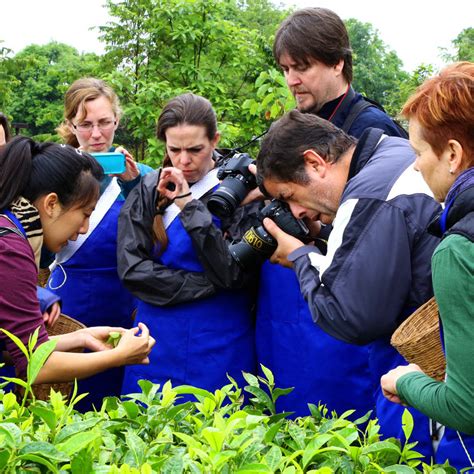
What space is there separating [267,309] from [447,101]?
194 centimetres

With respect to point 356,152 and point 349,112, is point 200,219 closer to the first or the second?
point 349,112

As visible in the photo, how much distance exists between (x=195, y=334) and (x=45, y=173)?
1247mm

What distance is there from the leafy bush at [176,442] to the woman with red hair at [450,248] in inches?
5.6

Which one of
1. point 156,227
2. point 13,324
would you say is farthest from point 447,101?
point 156,227

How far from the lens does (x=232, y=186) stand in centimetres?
364

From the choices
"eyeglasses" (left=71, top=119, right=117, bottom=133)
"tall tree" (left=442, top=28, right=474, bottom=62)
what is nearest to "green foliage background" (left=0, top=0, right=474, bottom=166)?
"eyeglasses" (left=71, top=119, right=117, bottom=133)

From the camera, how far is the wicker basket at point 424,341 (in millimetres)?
2238

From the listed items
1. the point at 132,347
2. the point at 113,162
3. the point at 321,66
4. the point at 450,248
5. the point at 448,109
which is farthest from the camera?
the point at 113,162

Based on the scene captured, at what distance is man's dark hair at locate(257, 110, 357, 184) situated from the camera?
2.86m

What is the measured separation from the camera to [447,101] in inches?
79.7

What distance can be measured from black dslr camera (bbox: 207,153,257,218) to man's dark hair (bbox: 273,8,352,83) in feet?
1.81

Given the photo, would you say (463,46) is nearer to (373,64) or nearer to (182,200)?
(373,64)

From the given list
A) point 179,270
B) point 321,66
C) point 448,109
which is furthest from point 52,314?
point 448,109

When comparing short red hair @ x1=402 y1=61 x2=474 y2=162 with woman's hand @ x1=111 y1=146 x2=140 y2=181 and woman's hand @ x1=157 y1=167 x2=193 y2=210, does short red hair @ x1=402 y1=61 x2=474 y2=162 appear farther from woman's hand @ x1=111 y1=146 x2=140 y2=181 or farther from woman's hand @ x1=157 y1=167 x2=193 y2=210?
woman's hand @ x1=111 y1=146 x2=140 y2=181
